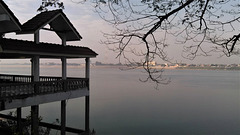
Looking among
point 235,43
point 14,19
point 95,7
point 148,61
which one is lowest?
point 148,61

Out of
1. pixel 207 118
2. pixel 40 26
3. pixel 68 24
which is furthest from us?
pixel 207 118

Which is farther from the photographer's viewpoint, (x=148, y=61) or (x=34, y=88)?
(x=34, y=88)

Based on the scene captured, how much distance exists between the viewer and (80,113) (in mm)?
30766

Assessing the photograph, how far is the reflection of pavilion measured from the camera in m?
8.32

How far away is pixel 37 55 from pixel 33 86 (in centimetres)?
138

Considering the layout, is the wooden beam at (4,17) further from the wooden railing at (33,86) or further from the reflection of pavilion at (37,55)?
the wooden railing at (33,86)

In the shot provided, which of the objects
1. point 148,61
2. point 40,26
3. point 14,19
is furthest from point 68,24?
point 148,61

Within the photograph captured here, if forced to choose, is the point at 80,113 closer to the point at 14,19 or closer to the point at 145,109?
the point at 145,109

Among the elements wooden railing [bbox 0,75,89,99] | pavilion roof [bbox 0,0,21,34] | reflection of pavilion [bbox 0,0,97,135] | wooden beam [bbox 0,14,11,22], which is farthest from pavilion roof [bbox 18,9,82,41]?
wooden railing [bbox 0,75,89,99]

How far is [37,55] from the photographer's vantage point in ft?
31.9

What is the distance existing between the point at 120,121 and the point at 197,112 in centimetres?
1263

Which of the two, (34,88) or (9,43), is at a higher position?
(9,43)

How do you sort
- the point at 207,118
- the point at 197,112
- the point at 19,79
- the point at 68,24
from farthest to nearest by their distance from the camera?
1. the point at 197,112
2. the point at 207,118
3. the point at 19,79
4. the point at 68,24

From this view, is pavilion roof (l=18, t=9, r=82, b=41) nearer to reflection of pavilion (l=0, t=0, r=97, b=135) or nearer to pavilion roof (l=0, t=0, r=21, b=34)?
reflection of pavilion (l=0, t=0, r=97, b=135)
